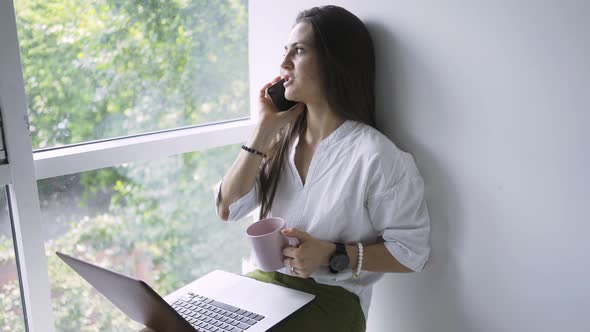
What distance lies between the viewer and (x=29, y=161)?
142 centimetres

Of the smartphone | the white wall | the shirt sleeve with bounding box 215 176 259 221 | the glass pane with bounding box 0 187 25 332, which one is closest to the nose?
the smartphone

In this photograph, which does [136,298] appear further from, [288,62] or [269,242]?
[288,62]

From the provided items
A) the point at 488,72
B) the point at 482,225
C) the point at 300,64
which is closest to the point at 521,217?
the point at 482,225

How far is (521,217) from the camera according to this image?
3.72 feet

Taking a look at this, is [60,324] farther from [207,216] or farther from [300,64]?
[300,64]

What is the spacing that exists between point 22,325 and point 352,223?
3.21 ft

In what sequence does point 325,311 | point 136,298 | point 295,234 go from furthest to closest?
point 325,311, point 295,234, point 136,298

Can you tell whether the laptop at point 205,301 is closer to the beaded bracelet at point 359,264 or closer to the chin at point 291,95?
the beaded bracelet at point 359,264

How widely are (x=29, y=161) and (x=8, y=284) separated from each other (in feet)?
1.16

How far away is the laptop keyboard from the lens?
121 centimetres

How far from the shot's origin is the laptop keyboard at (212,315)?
3.96 feet

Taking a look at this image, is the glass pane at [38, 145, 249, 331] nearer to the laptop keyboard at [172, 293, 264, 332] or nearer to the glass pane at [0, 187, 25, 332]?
the glass pane at [0, 187, 25, 332]

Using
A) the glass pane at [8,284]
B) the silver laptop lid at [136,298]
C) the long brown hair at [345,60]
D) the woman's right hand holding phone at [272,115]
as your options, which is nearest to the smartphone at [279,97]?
the woman's right hand holding phone at [272,115]

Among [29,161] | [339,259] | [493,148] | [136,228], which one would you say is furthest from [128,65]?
[493,148]
